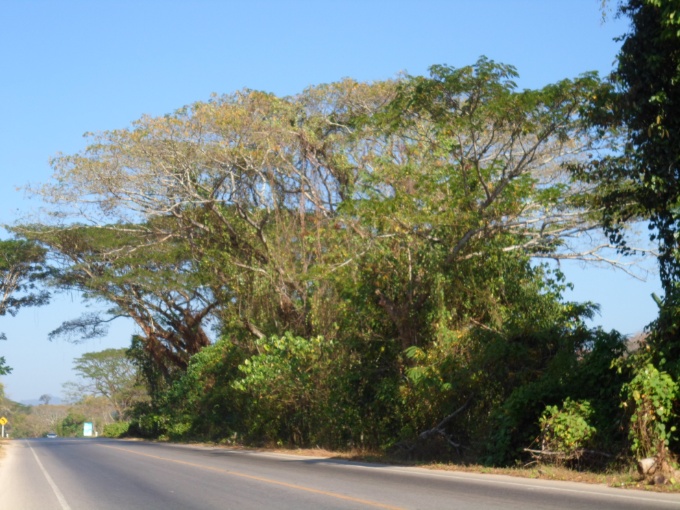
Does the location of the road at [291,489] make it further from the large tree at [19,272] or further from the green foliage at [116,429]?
the green foliage at [116,429]

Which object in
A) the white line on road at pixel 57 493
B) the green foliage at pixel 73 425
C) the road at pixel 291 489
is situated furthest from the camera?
the green foliage at pixel 73 425

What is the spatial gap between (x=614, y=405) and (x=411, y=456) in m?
6.82

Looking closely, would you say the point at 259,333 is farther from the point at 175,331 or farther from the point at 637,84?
the point at 637,84

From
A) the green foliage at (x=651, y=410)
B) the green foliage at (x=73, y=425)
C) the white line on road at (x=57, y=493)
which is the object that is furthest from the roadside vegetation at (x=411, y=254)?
the green foliage at (x=73, y=425)

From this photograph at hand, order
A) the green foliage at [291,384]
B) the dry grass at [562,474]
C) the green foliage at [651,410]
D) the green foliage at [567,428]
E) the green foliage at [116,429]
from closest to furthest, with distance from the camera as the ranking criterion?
the dry grass at [562,474]
the green foliage at [651,410]
the green foliage at [567,428]
the green foliage at [291,384]
the green foliage at [116,429]

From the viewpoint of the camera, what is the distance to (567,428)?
14.9 meters

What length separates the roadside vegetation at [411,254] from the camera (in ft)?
47.4

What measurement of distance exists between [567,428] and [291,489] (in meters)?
5.56

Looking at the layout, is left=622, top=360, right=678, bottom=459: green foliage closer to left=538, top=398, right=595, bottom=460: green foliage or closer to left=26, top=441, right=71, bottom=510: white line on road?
left=538, top=398, right=595, bottom=460: green foliage

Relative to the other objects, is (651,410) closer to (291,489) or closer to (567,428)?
(567,428)

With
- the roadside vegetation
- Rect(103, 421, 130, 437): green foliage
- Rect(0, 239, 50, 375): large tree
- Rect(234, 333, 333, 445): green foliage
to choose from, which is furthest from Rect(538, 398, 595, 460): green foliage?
Rect(103, 421, 130, 437): green foliage

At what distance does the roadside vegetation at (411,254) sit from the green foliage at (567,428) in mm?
41

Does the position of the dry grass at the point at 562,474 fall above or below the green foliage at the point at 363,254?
below

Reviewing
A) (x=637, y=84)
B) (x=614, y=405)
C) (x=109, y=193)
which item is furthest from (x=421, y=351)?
(x=109, y=193)
